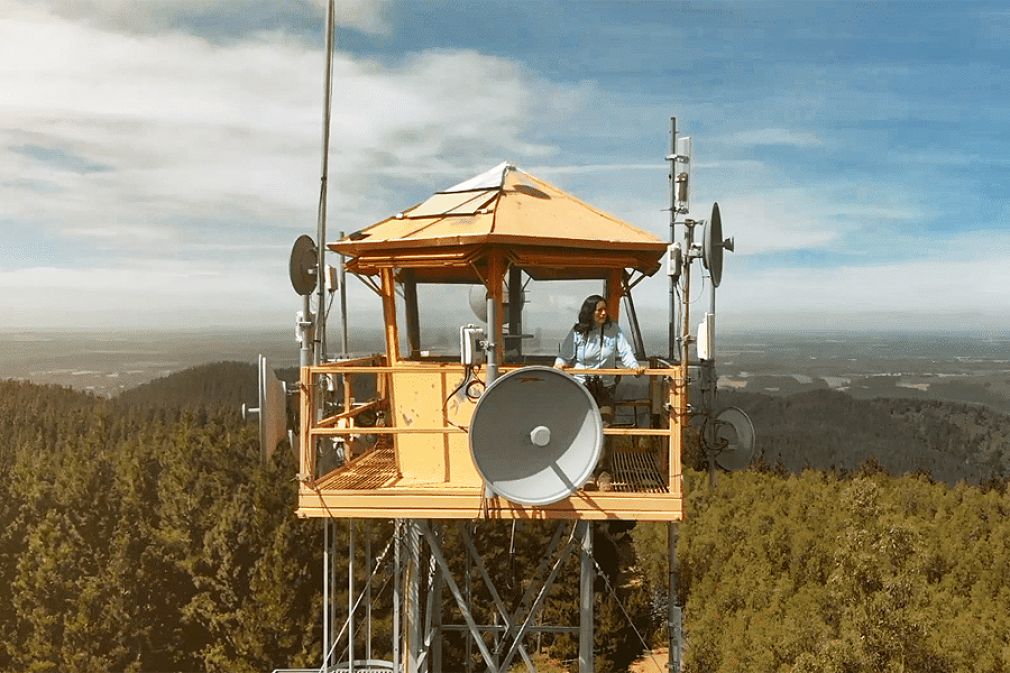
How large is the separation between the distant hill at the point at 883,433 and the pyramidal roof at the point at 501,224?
65.1 meters

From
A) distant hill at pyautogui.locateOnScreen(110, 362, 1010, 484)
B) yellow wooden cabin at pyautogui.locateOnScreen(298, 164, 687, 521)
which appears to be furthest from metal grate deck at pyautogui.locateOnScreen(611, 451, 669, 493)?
distant hill at pyautogui.locateOnScreen(110, 362, 1010, 484)

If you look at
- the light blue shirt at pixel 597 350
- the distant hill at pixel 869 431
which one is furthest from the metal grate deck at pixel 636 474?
the distant hill at pixel 869 431

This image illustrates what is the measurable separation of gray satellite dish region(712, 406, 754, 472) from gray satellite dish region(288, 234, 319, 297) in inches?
243

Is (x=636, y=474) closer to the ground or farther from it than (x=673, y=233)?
closer to the ground

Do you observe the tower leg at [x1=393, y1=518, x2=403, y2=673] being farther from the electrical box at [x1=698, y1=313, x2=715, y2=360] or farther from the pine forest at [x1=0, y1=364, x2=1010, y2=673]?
the pine forest at [x1=0, y1=364, x2=1010, y2=673]

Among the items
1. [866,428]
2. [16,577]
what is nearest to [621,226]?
[16,577]

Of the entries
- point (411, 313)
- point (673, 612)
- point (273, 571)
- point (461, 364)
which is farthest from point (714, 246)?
point (273, 571)

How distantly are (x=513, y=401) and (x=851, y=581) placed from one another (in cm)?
1683

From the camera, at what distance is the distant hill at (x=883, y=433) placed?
3118 inches

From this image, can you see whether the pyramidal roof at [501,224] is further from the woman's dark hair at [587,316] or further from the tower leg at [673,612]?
the tower leg at [673,612]

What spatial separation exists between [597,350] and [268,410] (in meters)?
4.30

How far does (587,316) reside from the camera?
1045 centimetres

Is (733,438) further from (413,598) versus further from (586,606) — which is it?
(413,598)

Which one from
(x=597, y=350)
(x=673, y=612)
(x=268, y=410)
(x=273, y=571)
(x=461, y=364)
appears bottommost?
(x=273, y=571)
